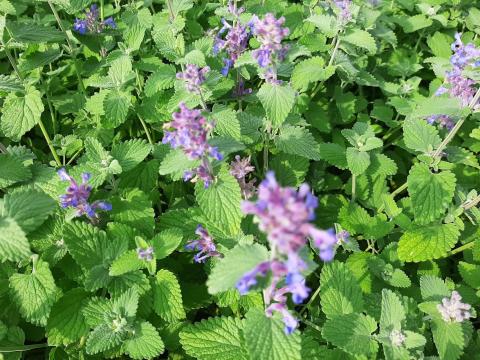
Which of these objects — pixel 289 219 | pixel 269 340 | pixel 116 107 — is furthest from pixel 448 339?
pixel 116 107

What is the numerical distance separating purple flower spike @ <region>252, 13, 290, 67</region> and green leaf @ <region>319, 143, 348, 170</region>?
5.33 ft

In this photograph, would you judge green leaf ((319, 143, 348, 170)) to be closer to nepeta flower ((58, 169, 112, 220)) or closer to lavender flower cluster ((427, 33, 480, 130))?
lavender flower cluster ((427, 33, 480, 130))

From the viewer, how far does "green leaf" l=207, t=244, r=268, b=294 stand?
2.22 meters

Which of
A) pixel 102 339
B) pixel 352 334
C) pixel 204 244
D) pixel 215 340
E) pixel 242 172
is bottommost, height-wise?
pixel 215 340

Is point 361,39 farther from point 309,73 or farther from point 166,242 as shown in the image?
point 166,242

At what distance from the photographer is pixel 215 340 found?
338 cm

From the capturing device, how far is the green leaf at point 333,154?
4580 mm

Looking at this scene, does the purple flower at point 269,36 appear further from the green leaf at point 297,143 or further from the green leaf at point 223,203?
the green leaf at point 223,203

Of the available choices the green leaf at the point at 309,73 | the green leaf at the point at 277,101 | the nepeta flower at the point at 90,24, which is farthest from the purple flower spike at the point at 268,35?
the nepeta flower at the point at 90,24

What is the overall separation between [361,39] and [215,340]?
11.6 feet

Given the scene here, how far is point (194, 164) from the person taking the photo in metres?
2.96

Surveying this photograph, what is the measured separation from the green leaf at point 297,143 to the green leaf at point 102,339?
2.19m

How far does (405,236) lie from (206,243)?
2.13m

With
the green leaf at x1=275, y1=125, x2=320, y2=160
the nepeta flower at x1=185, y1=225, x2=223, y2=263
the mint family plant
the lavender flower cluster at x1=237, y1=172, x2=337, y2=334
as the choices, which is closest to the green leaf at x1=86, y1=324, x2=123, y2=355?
the mint family plant
